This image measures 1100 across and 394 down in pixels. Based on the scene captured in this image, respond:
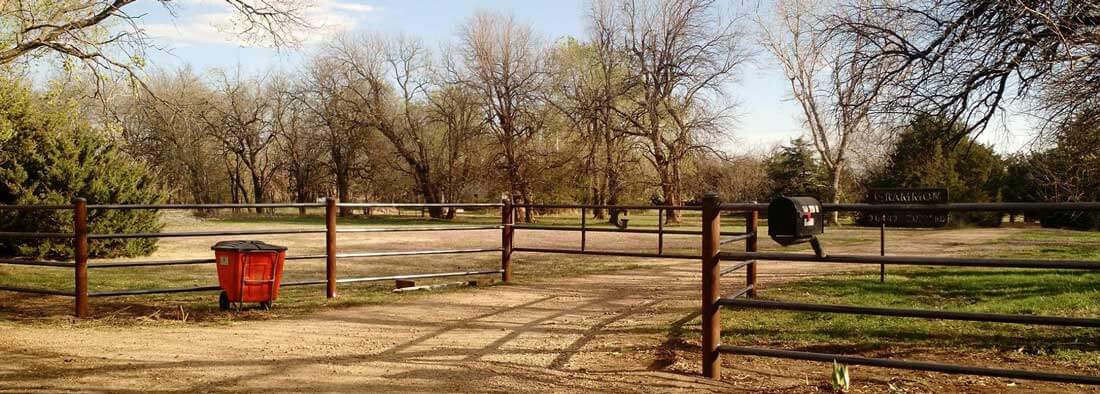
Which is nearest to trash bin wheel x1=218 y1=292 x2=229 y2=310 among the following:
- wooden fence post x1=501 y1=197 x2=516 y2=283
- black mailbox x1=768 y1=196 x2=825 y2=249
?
wooden fence post x1=501 y1=197 x2=516 y2=283

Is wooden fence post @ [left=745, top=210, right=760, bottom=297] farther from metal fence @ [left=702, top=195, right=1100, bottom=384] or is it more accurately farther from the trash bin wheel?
the trash bin wheel

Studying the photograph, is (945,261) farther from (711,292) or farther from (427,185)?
(427,185)

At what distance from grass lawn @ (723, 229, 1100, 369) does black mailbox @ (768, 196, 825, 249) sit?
1.73 m

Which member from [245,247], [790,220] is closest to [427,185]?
[245,247]

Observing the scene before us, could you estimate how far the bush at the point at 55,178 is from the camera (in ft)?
50.5

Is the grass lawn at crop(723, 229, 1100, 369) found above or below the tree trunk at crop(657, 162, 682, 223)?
below

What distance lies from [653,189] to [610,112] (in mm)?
4672

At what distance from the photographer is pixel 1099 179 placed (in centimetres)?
968

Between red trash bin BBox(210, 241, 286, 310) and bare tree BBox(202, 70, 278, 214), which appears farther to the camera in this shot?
bare tree BBox(202, 70, 278, 214)

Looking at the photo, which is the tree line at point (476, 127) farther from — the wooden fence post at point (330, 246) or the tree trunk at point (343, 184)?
the wooden fence post at point (330, 246)

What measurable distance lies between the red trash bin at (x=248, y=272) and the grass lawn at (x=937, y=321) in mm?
4753

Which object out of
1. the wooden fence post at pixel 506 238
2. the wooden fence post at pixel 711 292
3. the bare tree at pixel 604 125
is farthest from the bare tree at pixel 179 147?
the wooden fence post at pixel 711 292

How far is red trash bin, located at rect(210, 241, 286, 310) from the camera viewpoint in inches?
309

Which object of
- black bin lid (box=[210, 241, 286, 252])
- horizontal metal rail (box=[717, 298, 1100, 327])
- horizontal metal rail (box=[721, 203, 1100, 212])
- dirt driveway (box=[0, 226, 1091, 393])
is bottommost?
dirt driveway (box=[0, 226, 1091, 393])
